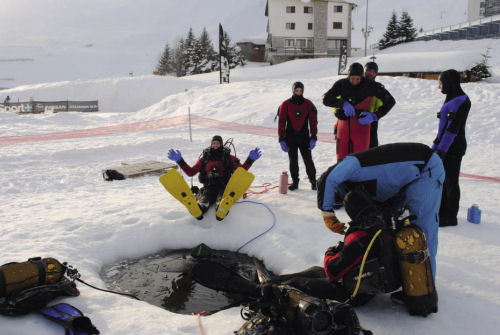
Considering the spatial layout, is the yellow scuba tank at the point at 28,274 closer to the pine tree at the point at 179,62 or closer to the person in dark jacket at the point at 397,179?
the person in dark jacket at the point at 397,179

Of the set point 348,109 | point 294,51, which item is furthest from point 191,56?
point 348,109

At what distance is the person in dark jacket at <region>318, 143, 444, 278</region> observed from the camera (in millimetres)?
3047

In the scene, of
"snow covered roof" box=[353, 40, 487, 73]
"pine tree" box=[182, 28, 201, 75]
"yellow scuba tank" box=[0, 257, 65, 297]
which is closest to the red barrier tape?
"yellow scuba tank" box=[0, 257, 65, 297]

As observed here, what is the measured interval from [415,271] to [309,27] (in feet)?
A: 152

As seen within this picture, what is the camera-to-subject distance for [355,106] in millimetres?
5270

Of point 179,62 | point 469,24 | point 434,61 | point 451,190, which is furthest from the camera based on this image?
point 179,62

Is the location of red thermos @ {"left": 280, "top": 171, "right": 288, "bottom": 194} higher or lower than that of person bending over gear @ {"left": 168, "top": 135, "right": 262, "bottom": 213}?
lower

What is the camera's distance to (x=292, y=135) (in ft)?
20.6

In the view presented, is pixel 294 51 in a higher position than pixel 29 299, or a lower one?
higher

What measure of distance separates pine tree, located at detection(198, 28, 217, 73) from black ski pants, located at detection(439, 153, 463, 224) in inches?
1894

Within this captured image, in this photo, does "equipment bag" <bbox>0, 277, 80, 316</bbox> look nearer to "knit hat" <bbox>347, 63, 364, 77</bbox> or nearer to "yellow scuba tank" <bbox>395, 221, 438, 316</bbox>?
"yellow scuba tank" <bbox>395, 221, 438, 316</bbox>

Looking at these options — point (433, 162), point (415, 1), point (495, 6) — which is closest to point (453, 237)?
point (433, 162)

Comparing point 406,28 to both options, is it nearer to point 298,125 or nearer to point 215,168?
point 298,125

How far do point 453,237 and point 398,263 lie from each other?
194 cm
